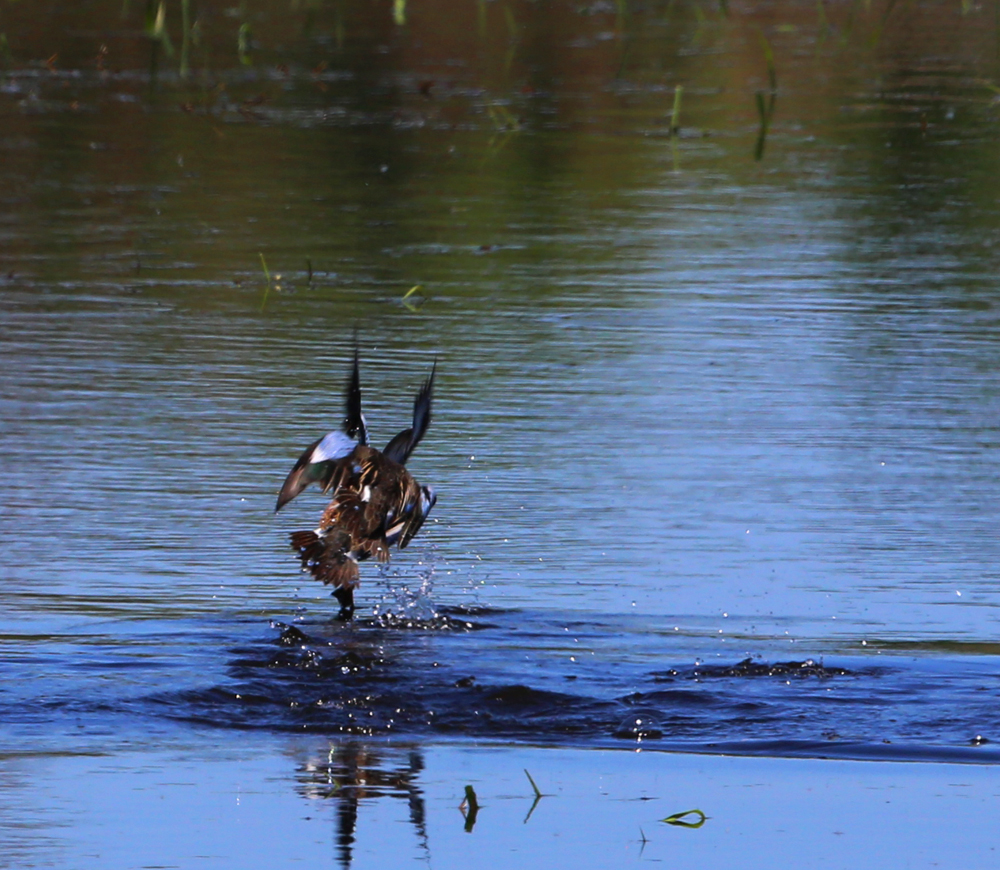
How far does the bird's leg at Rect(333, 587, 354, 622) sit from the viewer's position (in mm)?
6684

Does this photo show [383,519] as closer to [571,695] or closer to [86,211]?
[571,695]

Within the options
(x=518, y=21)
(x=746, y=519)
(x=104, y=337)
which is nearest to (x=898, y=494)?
(x=746, y=519)

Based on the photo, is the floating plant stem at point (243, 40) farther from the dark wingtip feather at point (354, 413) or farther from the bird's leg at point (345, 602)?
the bird's leg at point (345, 602)

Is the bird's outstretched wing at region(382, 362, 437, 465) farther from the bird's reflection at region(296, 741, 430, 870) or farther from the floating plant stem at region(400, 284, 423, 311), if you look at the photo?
the floating plant stem at region(400, 284, 423, 311)

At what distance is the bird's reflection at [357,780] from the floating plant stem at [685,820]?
1.94ft

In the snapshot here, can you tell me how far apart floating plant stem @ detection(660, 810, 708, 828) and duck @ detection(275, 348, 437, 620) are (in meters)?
1.97

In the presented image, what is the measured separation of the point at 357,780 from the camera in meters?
5.14

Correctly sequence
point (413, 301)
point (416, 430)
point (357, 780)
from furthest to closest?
point (413, 301) < point (416, 430) < point (357, 780)

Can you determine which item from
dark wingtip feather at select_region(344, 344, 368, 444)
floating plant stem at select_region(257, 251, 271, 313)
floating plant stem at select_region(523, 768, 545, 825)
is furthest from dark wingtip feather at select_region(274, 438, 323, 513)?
floating plant stem at select_region(257, 251, 271, 313)

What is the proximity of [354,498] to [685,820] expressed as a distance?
2.24m

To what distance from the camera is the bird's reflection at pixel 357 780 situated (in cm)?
477

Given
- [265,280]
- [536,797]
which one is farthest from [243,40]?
[536,797]

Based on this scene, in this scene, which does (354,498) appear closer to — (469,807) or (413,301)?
(469,807)

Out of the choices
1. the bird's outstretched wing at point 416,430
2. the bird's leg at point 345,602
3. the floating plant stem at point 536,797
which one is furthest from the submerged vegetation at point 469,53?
the floating plant stem at point 536,797
